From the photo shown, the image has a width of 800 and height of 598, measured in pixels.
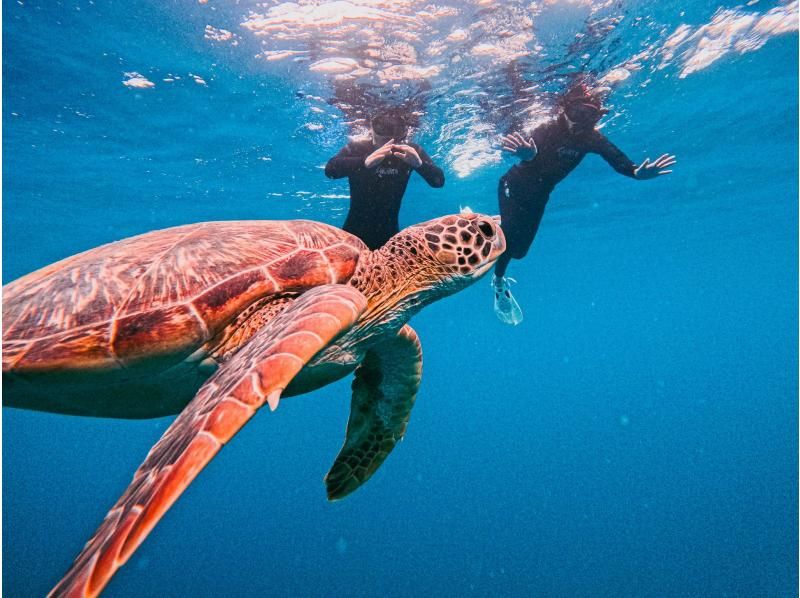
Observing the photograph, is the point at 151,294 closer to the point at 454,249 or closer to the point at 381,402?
the point at 454,249

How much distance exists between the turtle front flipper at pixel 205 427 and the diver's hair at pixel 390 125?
821cm

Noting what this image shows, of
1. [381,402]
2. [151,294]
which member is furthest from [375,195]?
[151,294]

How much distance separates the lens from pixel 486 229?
281 cm

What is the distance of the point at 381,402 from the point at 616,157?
6118 mm

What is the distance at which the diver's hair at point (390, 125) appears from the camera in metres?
9.06

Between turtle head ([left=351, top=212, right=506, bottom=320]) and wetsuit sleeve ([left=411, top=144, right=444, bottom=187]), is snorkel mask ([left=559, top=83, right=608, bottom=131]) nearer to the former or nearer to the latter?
wetsuit sleeve ([left=411, top=144, right=444, bottom=187])

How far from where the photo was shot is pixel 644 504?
1262 centimetres

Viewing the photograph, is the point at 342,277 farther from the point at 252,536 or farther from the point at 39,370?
the point at 252,536

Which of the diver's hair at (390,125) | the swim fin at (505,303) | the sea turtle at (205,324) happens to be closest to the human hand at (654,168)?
the swim fin at (505,303)

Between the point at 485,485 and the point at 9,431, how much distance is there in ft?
204

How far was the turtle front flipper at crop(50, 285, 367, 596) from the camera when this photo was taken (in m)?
1.00

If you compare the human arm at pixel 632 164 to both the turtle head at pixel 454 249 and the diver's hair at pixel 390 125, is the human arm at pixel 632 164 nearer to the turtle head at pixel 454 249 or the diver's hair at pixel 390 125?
the turtle head at pixel 454 249

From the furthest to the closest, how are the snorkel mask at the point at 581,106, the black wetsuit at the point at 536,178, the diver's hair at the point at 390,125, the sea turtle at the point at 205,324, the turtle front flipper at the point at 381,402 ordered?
the diver's hair at the point at 390,125, the snorkel mask at the point at 581,106, the black wetsuit at the point at 536,178, the turtle front flipper at the point at 381,402, the sea turtle at the point at 205,324

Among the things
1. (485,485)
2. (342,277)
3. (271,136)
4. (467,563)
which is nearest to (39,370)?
(342,277)
